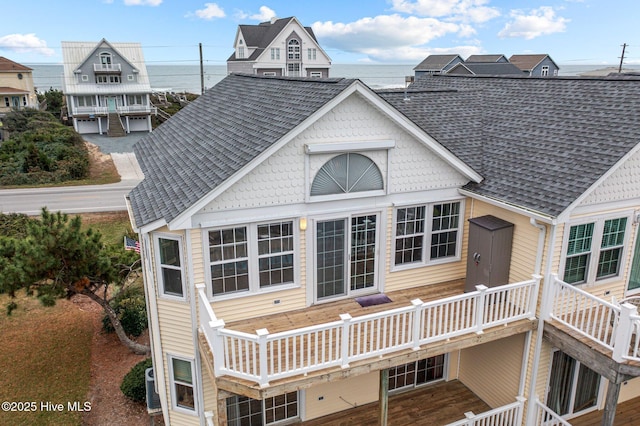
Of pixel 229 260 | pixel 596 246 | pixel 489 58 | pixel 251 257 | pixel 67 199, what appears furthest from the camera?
pixel 489 58

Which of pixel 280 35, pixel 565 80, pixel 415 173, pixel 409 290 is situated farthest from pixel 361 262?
pixel 280 35

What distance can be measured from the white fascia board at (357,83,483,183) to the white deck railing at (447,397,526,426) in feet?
16.8

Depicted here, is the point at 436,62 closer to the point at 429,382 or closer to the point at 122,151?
the point at 122,151

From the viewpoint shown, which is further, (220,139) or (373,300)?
(220,139)

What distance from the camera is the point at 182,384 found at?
10516mm

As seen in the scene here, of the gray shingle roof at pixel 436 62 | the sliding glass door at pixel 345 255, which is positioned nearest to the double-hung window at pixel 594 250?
the sliding glass door at pixel 345 255

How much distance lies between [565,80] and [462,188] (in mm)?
4830

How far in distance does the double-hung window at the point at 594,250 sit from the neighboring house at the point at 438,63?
228 feet

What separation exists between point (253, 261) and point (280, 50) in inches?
2296

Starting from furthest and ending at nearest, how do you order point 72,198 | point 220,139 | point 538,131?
point 72,198
point 538,131
point 220,139

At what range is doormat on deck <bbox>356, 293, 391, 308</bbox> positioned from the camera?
10766mm

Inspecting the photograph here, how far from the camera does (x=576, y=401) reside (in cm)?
1173

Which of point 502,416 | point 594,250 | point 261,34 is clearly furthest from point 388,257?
point 261,34

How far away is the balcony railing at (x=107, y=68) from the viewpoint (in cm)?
5434
